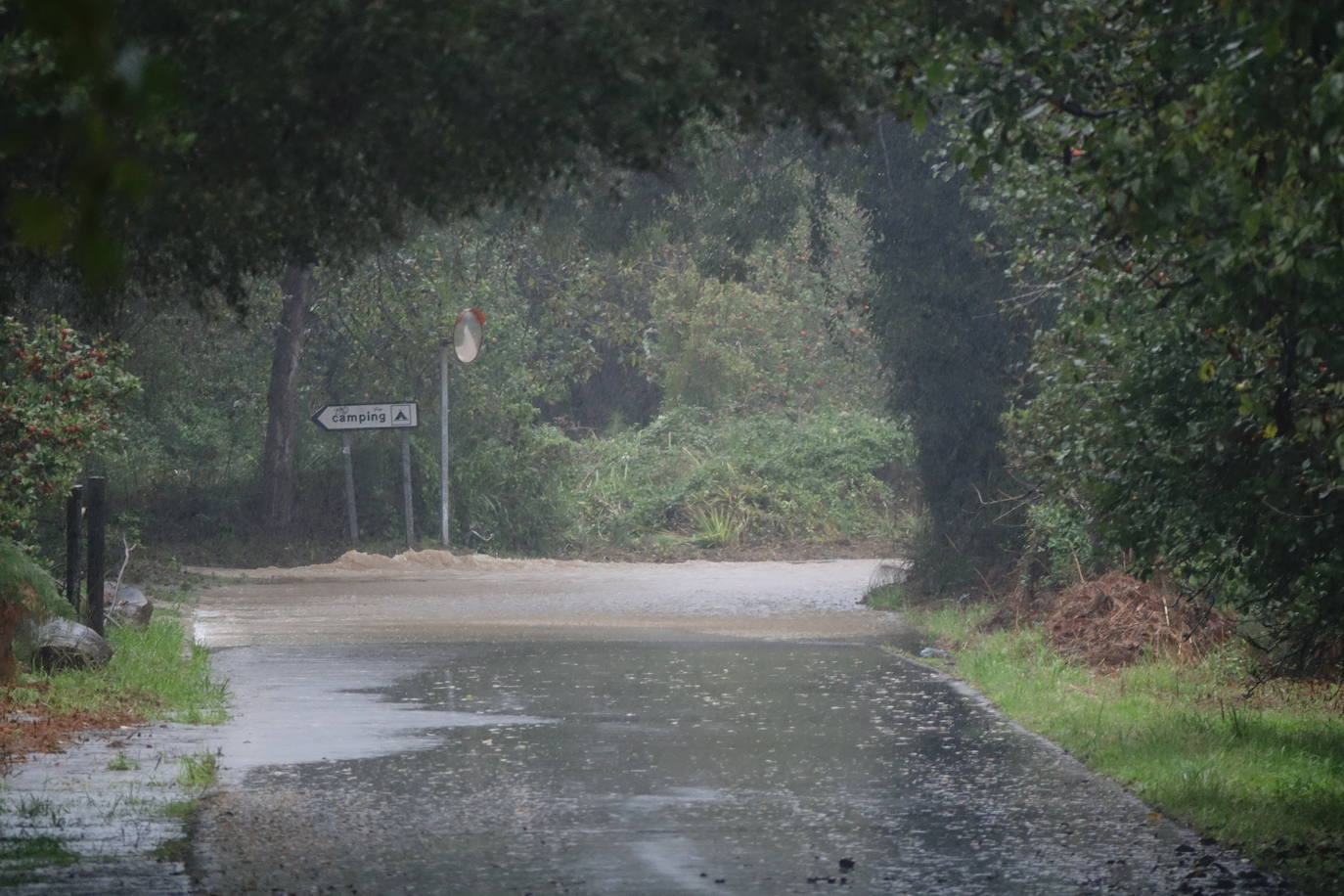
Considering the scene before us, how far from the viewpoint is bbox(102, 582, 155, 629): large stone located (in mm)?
18828

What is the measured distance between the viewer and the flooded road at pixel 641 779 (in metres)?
8.48

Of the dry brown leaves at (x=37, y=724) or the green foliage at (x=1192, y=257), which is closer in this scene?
the green foliage at (x=1192, y=257)

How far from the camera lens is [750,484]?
1569 inches

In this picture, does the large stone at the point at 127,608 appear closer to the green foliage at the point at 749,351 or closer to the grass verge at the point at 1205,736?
the grass verge at the point at 1205,736

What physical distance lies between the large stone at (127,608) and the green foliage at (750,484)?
18493 millimetres

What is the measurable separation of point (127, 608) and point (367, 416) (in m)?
12.5

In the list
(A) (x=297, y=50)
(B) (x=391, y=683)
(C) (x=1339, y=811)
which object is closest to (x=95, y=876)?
(A) (x=297, y=50)

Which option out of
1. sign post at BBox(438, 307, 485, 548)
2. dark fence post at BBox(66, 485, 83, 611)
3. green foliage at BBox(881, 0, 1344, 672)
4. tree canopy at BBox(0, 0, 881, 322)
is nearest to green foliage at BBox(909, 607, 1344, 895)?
green foliage at BBox(881, 0, 1344, 672)

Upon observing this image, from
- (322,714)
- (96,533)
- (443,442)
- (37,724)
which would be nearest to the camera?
(37,724)

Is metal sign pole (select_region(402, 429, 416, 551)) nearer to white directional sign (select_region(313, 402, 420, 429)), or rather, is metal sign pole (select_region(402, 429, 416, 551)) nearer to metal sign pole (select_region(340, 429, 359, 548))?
metal sign pole (select_region(340, 429, 359, 548))

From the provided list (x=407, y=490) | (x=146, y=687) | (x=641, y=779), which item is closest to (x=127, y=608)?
(x=146, y=687)

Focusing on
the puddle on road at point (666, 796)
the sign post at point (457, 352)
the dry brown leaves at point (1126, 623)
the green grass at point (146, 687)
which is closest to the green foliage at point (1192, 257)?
the puddle on road at point (666, 796)

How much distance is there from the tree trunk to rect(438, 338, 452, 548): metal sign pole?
7.73 ft

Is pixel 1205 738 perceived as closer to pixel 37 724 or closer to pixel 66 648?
pixel 37 724
